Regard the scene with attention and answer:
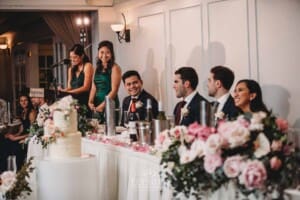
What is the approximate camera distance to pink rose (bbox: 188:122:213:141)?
9.89 ft

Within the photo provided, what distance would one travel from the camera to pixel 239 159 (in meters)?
2.79

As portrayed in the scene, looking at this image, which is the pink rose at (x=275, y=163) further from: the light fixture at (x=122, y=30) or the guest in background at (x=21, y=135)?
the light fixture at (x=122, y=30)

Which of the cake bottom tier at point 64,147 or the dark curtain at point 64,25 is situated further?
the dark curtain at point 64,25

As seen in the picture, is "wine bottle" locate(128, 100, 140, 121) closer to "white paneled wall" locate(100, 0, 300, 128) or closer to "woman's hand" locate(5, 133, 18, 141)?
"white paneled wall" locate(100, 0, 300, 128)

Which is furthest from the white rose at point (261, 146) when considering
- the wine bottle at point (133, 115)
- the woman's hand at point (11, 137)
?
the woman's hand at point (11, 137)

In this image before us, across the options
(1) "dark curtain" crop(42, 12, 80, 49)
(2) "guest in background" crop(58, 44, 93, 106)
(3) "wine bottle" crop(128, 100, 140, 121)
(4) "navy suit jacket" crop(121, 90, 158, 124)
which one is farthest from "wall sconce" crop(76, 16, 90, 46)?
(3) "wine bottle" crop(128, 100, 140, 121)

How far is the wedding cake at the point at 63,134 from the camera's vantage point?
439 cm

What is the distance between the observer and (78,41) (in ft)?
29.4

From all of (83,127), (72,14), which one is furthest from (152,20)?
(83,127)

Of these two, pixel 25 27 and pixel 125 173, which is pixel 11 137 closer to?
pixel 125 173

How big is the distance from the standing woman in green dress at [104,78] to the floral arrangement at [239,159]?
359 cm

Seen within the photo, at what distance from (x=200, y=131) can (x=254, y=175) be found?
45 cm

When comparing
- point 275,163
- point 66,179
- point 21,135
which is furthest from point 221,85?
point 21,135

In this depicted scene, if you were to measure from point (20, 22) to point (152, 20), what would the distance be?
5.19 metres
